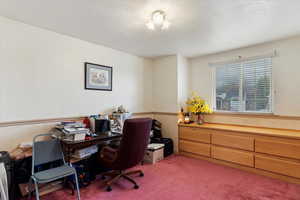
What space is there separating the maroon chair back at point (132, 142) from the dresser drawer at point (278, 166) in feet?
6.61

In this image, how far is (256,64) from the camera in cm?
A: 328

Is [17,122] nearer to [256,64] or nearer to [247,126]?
[247,126]

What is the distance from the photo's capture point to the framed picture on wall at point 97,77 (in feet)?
9.83

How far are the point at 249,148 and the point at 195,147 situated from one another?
1031 millimetres

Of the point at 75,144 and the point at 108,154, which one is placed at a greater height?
the point at 75,144

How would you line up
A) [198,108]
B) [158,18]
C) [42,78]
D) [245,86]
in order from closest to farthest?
[158,18] → [42,78] → [245,86] → [198,108]

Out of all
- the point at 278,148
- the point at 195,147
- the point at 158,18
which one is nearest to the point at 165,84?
the point at 195,147

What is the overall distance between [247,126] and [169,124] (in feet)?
5.48

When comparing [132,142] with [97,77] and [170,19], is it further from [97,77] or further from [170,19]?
[170,19]

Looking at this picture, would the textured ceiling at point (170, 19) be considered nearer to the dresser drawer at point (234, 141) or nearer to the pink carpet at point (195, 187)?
the dresser drawer at point (234, 141)

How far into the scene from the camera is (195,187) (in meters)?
2.34

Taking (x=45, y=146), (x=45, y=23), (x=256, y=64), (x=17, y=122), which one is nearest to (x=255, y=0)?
(x=256, y=64)

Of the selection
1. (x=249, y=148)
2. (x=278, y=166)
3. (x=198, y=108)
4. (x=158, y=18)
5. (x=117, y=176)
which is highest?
(x=158, y=18)

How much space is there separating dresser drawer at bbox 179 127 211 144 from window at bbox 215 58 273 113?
80 cm
